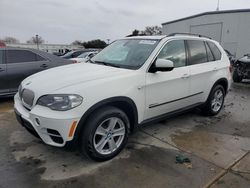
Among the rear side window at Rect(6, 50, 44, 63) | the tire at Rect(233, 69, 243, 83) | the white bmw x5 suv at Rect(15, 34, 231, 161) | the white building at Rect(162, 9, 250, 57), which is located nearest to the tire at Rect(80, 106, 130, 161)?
the white bmw x5 suv at Rect(15, 34, 231, 161)

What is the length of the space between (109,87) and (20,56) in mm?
4148

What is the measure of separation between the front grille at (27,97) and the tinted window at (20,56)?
124 inches

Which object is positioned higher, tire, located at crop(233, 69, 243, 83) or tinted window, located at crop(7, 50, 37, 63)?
tinted window, located at crop(7, 50, 37, 63)

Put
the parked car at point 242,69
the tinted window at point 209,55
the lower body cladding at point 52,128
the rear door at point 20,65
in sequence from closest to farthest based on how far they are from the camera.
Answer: the lower body cladding at point 52,128
the tinted window at point 209,55
the rear door at point 20,65
the parked car at point 242,69

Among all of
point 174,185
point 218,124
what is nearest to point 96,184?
point 174,185

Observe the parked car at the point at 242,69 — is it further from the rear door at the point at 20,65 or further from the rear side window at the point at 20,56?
the rear side window at the point at 20,56

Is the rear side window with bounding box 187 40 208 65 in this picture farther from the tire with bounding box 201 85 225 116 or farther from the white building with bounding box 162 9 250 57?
the white building with bounding box 162 9 250 57

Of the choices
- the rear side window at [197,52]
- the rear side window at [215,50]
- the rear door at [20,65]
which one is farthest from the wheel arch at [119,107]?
the rear door at [20,65]

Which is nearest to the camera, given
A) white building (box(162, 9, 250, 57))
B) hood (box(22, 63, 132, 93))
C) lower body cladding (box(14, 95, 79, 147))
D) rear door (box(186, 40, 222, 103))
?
lower body cladding (box(14, 95, 79, 147))

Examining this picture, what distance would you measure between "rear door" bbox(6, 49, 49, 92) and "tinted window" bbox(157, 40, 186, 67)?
12.7 ft

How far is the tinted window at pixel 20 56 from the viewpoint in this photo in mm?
5895

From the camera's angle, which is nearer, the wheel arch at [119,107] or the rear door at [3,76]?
the wheel arch at [119,107]

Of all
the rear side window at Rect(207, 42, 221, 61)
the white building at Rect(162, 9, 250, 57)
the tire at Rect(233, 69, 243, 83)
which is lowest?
the tire at Rect(233, 69, 243, 83)

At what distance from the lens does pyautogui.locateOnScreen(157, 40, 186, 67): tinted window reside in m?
3.73
